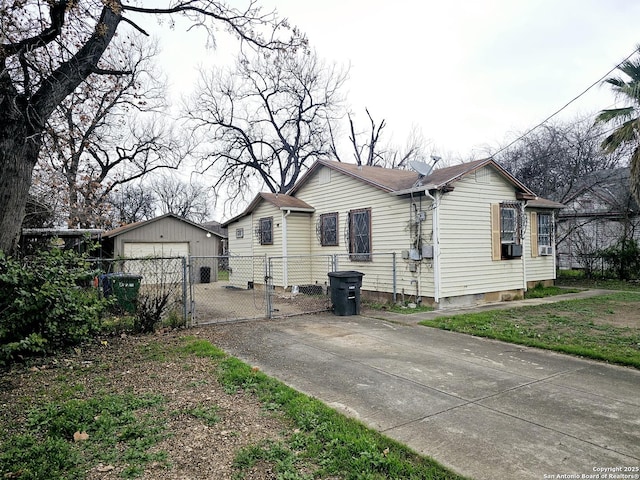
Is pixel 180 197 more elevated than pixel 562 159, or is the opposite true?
pixel 180 197

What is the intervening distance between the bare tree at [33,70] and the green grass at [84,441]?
10.1 feet

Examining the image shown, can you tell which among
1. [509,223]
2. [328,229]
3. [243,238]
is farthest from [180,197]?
[509,223]

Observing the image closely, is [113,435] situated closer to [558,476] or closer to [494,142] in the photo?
[558,476]

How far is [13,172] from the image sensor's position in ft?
18.0

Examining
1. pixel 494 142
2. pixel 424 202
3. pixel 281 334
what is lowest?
pixel 281 334

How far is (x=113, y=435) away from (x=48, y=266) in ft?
11.8

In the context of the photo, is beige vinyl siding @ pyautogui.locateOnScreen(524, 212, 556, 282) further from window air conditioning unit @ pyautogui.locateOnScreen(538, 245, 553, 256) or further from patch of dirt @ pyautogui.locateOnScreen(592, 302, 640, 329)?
patch of dirt @ pyautogui.locateOnScreen(592, 302, 640, 329)

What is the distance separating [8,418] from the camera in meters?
3.79

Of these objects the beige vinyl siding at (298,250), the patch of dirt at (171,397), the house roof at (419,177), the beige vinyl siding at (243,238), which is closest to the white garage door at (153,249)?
the beige vinyl siding at (243,238)

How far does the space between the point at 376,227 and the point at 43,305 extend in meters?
8.39

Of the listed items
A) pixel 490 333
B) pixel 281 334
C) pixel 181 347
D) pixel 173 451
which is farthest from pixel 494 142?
→ pixel 173 451

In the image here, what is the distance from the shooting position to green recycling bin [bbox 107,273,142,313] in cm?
822

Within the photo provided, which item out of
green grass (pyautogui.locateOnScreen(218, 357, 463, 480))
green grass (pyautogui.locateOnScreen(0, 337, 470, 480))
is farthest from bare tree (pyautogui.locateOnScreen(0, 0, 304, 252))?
green grass (pyautogui.locateOnScreen(218, 357, 463, 480))

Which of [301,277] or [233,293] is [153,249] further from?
[301,277]
